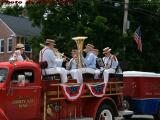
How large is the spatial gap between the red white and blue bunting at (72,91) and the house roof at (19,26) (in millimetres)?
42291

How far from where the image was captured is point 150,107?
17.9 meters

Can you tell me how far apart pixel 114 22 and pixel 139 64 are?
3.62 meters

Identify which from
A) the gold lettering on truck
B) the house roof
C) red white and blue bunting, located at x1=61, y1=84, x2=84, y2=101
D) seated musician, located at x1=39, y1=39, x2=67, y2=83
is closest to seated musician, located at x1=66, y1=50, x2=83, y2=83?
red white and blue bunting, located at x1=61, y1=84, x2=84, y2=101

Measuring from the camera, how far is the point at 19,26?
191 ft

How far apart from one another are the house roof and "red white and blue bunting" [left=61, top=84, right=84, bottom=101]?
4229cm

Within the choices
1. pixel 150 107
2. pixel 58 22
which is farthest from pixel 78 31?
pixel 150 107

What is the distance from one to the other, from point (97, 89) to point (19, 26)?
4432 cm

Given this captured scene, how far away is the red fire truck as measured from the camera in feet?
40.0

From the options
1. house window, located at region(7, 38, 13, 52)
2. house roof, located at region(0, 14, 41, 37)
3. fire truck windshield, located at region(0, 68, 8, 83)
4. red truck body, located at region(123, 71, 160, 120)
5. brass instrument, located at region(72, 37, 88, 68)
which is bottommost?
red truck body, located at region(123, 71, 160, 120)

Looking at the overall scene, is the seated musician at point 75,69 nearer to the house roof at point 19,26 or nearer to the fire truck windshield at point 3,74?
the fire truck windshield at point 3,74

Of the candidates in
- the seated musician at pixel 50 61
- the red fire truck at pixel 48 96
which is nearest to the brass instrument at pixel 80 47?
the red fire truck at pixel 48 96

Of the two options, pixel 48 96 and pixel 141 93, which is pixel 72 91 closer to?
pixel 48 96

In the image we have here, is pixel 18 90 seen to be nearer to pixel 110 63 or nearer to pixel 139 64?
pixel 110 63

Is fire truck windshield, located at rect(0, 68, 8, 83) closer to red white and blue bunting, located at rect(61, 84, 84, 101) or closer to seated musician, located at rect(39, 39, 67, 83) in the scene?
seated musician, located at rect(39, 39, 67, 83)
